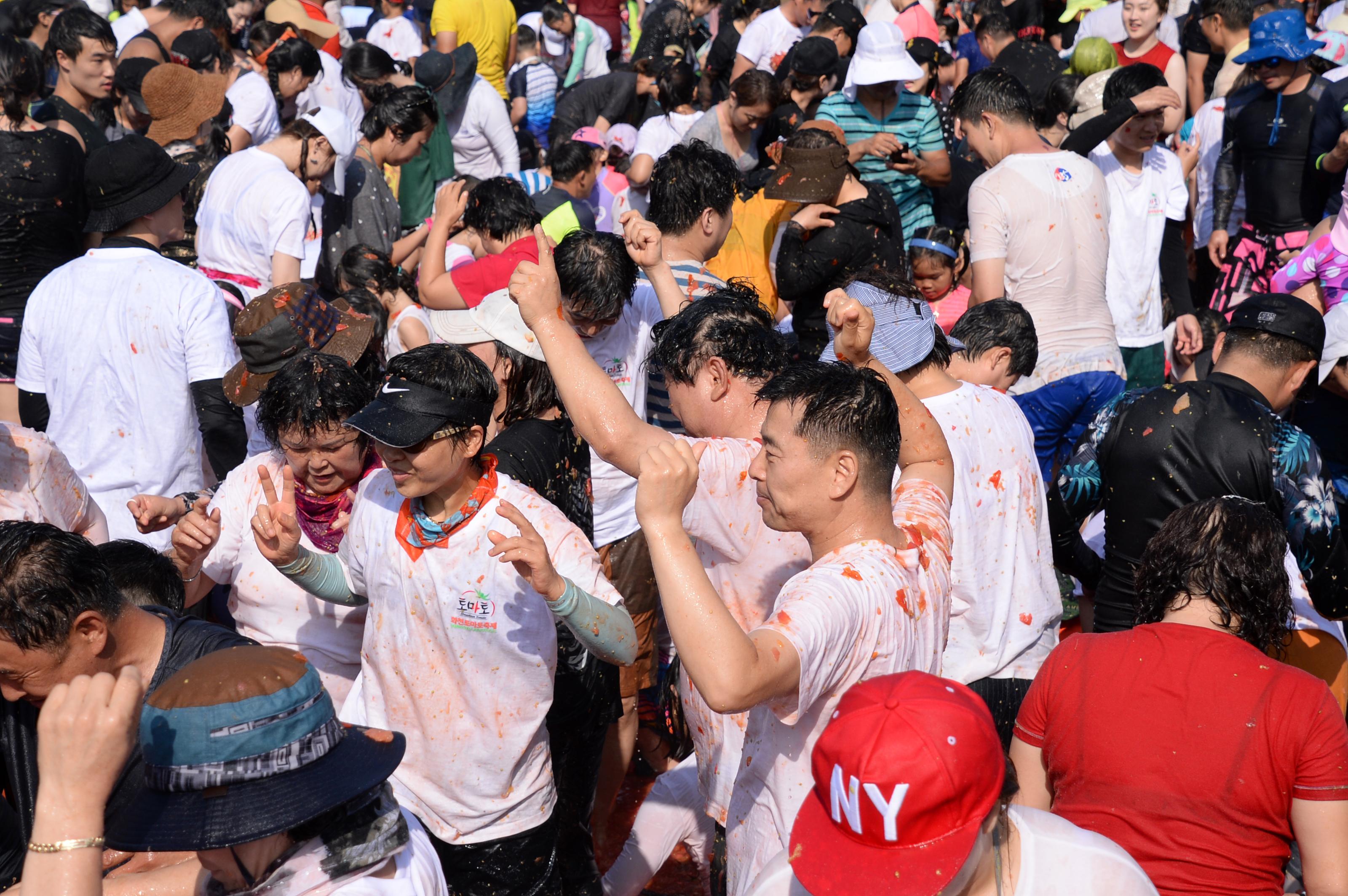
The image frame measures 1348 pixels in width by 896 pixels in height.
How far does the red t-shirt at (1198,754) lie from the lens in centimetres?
229

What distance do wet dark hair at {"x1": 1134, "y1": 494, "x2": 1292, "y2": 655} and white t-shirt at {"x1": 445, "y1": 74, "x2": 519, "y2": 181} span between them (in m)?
6.63

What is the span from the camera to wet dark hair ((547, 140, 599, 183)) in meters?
6.68

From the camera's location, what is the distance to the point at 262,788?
175cm

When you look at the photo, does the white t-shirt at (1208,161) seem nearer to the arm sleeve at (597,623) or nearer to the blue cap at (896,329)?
the blue cap at (896,329)

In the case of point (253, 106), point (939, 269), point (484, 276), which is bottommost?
point (939, 269)

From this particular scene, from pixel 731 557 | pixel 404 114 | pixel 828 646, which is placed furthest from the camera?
pixel 404 114

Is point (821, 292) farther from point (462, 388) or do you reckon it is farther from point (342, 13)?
point (342, 13)

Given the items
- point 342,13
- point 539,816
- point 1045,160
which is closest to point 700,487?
point 539,816

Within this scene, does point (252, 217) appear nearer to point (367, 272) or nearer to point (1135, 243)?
point (367, 272)

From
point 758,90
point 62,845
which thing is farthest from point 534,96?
point 62,845

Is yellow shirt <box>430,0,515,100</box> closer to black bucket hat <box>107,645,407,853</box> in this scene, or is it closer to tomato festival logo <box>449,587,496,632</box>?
tomato festival logo <box>449,587,496,632</box>

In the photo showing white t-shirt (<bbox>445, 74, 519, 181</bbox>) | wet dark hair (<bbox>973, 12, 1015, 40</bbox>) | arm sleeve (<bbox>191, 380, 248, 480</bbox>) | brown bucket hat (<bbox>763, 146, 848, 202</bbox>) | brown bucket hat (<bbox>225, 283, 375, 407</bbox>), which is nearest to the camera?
brown bucket hat (<bbox>225, 283, 375, 407</bbox>)

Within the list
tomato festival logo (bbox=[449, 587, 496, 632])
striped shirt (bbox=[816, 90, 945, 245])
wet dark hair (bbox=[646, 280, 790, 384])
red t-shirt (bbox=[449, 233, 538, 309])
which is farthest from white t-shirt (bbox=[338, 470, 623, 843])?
striped shirt (bbox=[816, 90, 945, 245])

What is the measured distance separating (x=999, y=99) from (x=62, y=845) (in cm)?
474
